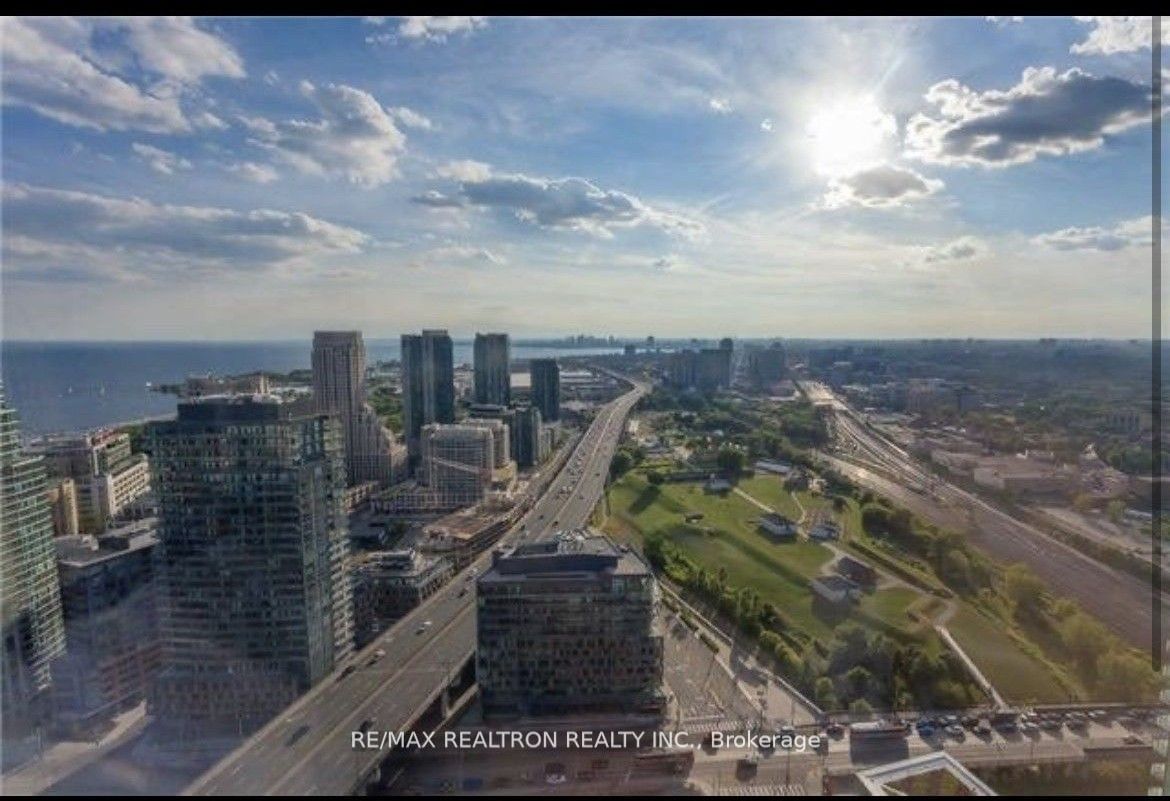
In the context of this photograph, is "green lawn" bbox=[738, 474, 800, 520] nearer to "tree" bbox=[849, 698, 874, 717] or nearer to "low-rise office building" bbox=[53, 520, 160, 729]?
"tree" bbox=[849, 698, 874, 717]

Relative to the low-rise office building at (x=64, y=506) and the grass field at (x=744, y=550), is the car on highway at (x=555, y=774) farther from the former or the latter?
the low-rise office building at (x=64, y=506)

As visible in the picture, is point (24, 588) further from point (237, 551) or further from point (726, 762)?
point (726, 762)

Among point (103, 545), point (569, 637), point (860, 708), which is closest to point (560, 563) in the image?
point (569, 637)

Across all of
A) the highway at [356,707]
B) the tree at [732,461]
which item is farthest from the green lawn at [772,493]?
the highway at [356,707]

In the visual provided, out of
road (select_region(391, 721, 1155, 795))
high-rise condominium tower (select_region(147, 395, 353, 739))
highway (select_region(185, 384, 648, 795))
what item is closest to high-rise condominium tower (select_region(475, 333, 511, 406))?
highway (select_region(185, 384, 648, 795))
